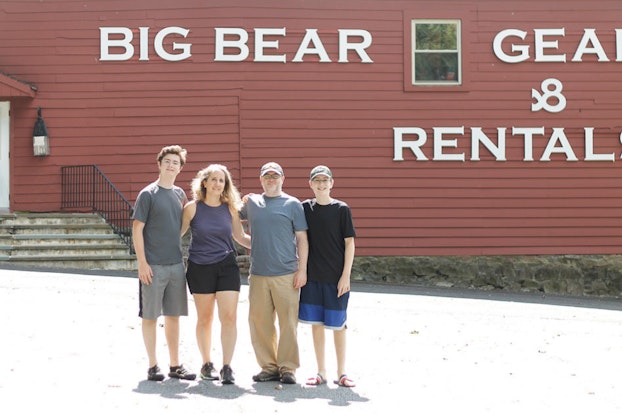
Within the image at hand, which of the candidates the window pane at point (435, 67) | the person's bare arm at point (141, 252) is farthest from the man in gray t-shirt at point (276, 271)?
the window pane at point (435, 67)

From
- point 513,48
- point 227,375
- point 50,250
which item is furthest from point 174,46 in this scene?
point 227,375

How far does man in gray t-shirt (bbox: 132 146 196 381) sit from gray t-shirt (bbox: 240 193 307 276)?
1.83ft

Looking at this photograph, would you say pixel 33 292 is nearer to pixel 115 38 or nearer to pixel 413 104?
pixel 115 38

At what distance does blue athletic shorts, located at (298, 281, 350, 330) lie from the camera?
573cm

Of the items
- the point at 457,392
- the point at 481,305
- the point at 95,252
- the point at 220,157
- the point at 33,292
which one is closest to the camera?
the point at 457,392

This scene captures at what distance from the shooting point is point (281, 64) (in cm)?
1385

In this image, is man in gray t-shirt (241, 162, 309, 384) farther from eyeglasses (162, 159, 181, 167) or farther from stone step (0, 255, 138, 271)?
stone step (0, 255, 138, 271)

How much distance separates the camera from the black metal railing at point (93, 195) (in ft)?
45.1

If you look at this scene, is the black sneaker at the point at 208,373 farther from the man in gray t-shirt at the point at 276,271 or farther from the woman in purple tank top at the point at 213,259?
the man in gray t-shirt at the point at 276,271

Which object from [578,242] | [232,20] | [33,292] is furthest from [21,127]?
[578,242]

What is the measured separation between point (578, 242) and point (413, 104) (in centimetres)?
378

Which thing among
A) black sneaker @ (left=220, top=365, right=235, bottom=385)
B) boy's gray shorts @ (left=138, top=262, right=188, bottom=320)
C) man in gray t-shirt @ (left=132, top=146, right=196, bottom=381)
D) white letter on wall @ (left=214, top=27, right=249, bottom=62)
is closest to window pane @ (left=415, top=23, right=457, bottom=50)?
white letter on wall @ (left=214, top=27, right=249, bottom=62)

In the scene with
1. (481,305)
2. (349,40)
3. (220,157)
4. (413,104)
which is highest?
(349,40)

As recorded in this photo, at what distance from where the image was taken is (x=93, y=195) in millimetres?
13727
